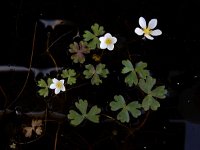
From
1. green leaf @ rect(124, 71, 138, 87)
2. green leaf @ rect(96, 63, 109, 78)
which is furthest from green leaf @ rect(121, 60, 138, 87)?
green leaf @ rect(96, 63, 109, 78)

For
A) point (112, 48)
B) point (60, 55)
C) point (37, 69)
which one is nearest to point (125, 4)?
point (112, 48)

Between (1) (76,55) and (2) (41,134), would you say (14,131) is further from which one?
(1) (76,55)

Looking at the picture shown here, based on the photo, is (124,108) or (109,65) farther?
(109,65)

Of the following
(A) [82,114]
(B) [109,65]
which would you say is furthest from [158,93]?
(A) [82,114]

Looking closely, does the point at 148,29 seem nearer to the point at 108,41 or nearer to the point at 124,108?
the point at 108,41

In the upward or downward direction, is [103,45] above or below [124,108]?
above

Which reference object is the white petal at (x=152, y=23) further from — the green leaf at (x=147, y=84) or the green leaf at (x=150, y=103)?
the green leaf at (x=150, y=103)

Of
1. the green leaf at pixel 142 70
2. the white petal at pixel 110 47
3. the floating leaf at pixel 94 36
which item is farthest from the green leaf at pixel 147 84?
the floating leaf at pixel 94 36
